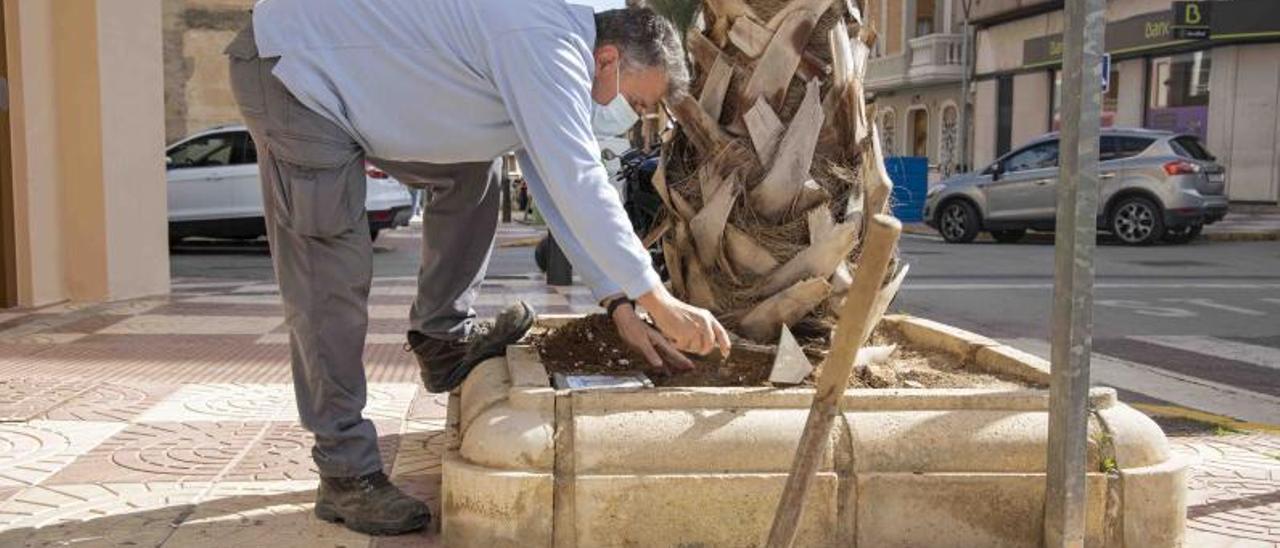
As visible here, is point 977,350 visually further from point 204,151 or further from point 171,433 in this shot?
point 204,151

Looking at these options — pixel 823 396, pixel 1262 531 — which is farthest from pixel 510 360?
pixel 1262 531

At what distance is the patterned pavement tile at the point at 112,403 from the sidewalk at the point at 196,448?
0.01 metres

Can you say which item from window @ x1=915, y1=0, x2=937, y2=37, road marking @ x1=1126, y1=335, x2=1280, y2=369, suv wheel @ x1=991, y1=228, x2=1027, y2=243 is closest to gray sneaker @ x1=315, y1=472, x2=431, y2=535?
road marking @ x1=1126, y1=335, x2=1280, y2=369

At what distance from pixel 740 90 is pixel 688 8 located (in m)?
29.6

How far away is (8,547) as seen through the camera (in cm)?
278

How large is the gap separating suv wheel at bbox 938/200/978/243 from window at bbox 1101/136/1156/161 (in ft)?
7.01

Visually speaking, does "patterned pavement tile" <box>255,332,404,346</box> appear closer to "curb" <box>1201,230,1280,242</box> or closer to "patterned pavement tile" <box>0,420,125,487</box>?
"patterned pavement tile" <box>0,420,125,487</box>

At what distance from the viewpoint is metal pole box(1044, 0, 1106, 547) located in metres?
2.33

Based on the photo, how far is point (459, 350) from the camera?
3531 millimetres

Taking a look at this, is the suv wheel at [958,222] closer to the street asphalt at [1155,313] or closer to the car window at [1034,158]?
the car window at [1034,158]

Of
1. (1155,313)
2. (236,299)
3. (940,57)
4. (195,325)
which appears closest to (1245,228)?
(1155,313)

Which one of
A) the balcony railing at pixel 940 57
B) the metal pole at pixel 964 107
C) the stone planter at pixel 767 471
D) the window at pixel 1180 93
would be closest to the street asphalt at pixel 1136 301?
the stone planter at pixel 767 471

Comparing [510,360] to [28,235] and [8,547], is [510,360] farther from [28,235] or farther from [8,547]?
[28,235]

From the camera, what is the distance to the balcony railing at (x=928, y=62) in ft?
99.2
